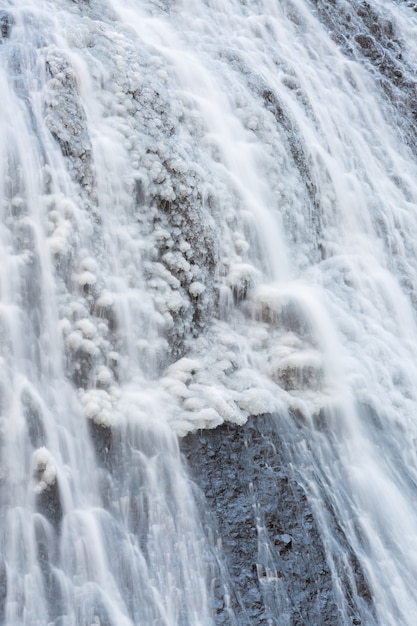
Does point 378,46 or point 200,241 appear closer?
point 200,241

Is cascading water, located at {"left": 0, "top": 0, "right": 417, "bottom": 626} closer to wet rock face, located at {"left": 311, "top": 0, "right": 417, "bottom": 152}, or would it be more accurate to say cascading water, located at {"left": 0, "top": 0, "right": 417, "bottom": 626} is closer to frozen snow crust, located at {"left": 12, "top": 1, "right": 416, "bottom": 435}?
frozen snow crust, located at {"left": 12, "top": 1, "right": 416, "bottom": 435}

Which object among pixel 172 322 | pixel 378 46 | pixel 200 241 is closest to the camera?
pixel 172 322

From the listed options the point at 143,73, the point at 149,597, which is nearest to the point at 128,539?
the point at 149,597

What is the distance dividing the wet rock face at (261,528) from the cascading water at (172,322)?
4 centimetres

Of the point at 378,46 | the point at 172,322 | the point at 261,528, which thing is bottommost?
the point at 172,322

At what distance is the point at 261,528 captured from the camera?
4324 mm

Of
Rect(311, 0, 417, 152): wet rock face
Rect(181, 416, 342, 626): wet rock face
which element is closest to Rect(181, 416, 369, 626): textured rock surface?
Rect(181, 416, 342, 626): wet rock face

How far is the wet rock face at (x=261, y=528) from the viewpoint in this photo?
157 inches

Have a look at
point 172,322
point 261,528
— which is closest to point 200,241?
point 172,322

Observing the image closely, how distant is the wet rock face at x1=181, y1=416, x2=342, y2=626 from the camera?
399cm

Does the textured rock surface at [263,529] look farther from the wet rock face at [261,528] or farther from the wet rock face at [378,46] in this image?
the wet rock face at [378,46]

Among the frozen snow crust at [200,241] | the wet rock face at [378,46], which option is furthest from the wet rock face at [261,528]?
the wet rock face at [378,46]

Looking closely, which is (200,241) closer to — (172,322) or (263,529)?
(172,322)

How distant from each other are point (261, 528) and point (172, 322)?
1.70m
